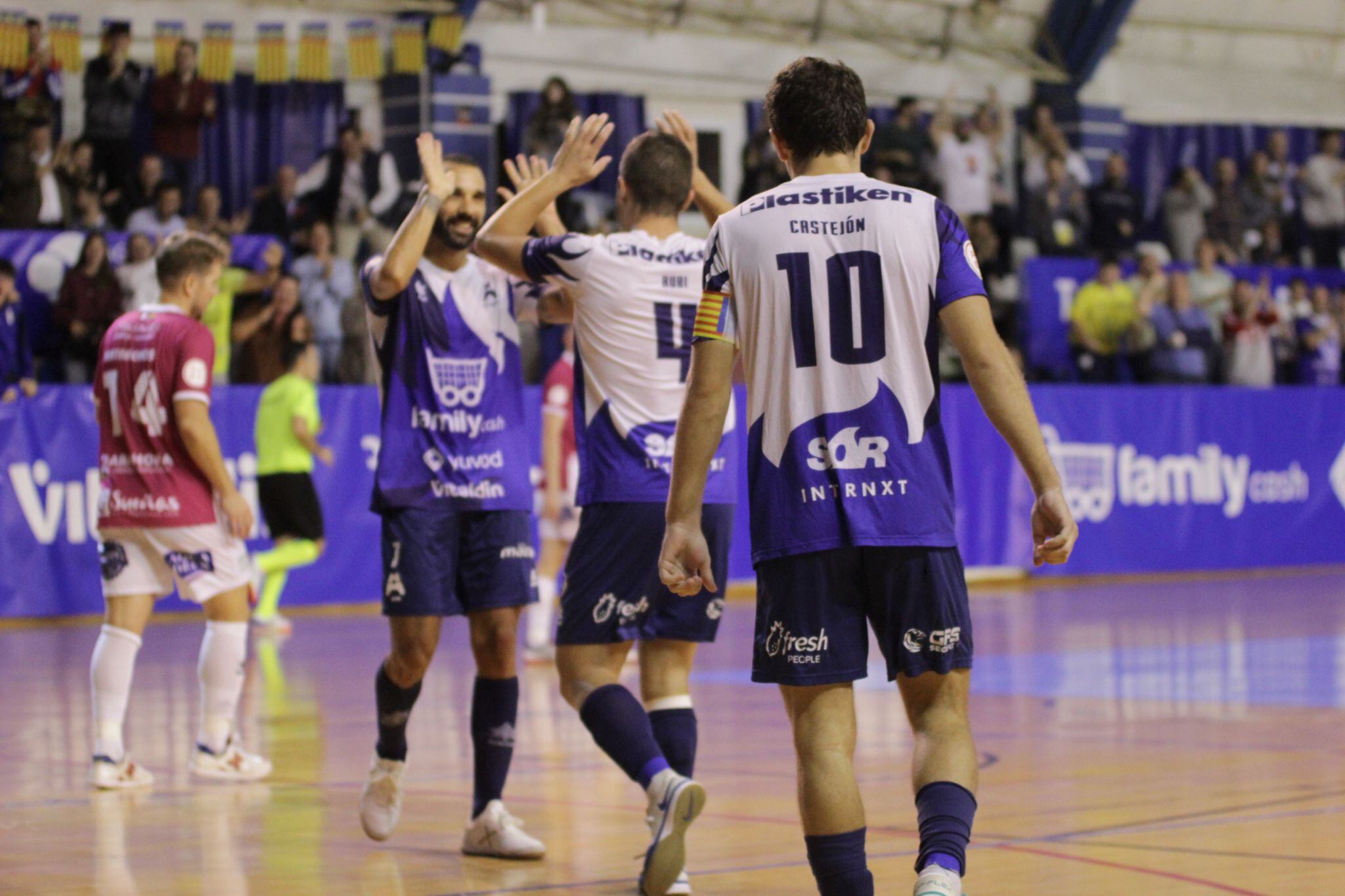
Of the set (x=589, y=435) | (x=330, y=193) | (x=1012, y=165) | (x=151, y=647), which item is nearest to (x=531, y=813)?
(x=589, y=435)

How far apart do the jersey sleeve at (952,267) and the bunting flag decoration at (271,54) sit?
1643 centimetres

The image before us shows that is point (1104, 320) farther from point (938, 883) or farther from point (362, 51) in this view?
point (938, 883)

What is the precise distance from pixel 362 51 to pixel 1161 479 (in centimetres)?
954

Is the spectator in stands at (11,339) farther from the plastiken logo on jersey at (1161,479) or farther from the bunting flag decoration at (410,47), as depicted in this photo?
the plastiken logo on jersey at (1161,479)

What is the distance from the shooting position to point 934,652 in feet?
12.4

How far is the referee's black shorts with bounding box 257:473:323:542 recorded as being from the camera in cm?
1332

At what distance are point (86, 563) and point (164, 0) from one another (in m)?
7.70

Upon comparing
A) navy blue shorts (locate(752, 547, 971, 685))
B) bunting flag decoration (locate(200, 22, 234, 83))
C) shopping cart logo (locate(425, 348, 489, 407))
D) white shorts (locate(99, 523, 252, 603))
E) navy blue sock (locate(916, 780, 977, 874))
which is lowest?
white shorts (locate(99, 523, 252, 603))

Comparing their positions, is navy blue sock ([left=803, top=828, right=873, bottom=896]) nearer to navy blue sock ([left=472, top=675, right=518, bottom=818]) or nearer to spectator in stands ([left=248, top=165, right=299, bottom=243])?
navy blue sock ([left=472, top=675, right=518, bottom=818])

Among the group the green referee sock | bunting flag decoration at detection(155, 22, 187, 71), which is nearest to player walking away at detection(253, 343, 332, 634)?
the green referee sock

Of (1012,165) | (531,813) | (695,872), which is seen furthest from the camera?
(1012,165)

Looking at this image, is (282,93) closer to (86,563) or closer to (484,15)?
(484,15)

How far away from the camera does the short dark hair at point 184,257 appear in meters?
7.18

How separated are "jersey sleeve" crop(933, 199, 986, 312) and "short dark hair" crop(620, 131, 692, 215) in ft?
5.18
